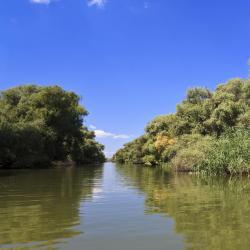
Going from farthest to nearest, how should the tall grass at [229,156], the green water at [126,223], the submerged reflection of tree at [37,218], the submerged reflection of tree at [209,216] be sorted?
1. the tall grass at [229,156]
2. the submerged reflection of tree at [37,218]
3. the submerged reflection of tree at [209,216]
4. the green water at [126,223]

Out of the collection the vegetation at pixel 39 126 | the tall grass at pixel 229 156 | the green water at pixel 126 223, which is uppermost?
the vegetation at pixel 39 126

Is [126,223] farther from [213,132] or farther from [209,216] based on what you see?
[213,132]

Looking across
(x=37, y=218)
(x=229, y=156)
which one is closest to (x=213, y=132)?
(x=229, y=156)

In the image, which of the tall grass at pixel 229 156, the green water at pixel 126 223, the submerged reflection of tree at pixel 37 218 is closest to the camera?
the green water at pixel 126 223

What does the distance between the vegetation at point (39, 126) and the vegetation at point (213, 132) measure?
18.0 meters

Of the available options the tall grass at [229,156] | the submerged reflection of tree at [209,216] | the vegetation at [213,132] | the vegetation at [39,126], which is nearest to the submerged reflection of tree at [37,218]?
the submerged reflection of tree at [209,216]

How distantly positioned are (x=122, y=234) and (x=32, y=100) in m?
66.8

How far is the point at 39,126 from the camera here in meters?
71.8

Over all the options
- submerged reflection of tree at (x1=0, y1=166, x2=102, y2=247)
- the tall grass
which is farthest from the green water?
the tall grass

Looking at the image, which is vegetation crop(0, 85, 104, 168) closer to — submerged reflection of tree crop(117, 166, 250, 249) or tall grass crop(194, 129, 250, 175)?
tall grass crop(194, 129, 250, 175)

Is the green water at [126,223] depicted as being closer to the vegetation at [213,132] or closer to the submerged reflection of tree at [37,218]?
the submerged reflection of tree at [37,218]

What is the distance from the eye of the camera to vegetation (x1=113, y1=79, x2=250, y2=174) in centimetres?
3404

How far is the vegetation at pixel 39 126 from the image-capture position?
62394 millimetres

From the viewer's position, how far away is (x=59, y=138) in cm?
8125
